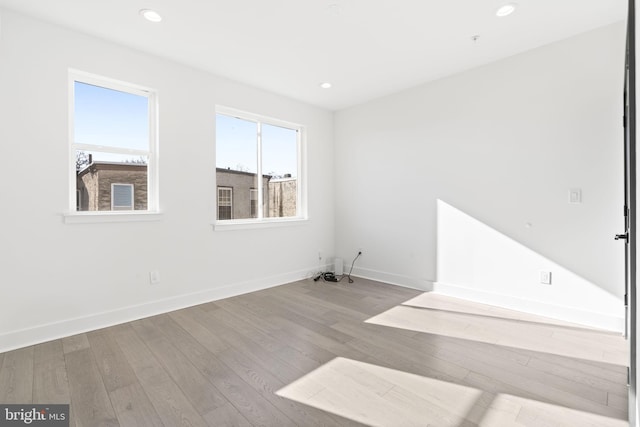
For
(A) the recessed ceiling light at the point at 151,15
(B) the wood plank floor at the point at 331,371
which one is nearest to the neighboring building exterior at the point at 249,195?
(B) the wood plank floor at the point at 331,371

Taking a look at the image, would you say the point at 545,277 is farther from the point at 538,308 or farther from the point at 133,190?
the point at 133,190

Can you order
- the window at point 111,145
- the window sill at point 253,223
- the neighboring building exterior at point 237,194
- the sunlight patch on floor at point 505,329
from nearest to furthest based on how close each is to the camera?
the sunlight patch on floor at point 505,329 → the window at point 111,145 → the window sill at point 253,223 → the neighboring building exterior at point 237,194

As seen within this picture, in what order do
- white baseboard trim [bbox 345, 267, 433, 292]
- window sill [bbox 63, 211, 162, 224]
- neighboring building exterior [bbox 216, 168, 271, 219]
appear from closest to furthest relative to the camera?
1. window sill [bbox 63, 211, 162, 224]
2. neighboring building exterior [bbox 216, 168, 271, 219]
3. white baseboard trim [bbox 345, 267, 433, 292]

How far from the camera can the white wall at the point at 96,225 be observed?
7.93 ft

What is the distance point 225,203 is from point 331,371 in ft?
8.11

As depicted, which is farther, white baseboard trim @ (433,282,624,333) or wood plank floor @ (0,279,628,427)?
white baseboard trim @ (433,282,624,333)

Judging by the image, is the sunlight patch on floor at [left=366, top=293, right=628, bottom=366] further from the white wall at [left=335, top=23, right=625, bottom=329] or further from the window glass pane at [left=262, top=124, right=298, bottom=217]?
the window glass pane at [left=262, top=124, right=298, bottom=217]

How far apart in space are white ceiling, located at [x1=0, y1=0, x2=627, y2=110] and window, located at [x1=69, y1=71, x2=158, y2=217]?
1.59ft

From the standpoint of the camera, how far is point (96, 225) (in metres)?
2.80

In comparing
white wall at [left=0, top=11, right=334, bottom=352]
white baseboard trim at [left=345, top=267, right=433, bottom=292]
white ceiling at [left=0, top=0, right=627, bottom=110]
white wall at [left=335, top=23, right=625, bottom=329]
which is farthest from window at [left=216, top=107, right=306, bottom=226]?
white baseboard trim at [left=345, top=267, right=433, bottom=292]

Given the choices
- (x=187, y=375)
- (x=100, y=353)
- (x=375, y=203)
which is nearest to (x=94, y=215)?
(x=100, y=353)

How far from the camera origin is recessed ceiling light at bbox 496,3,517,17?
240cm

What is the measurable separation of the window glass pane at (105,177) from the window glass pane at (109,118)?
130 mm

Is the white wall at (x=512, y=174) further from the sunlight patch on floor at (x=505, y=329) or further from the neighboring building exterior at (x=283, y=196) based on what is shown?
the neighboring building exterior at (x=283, y=196)
